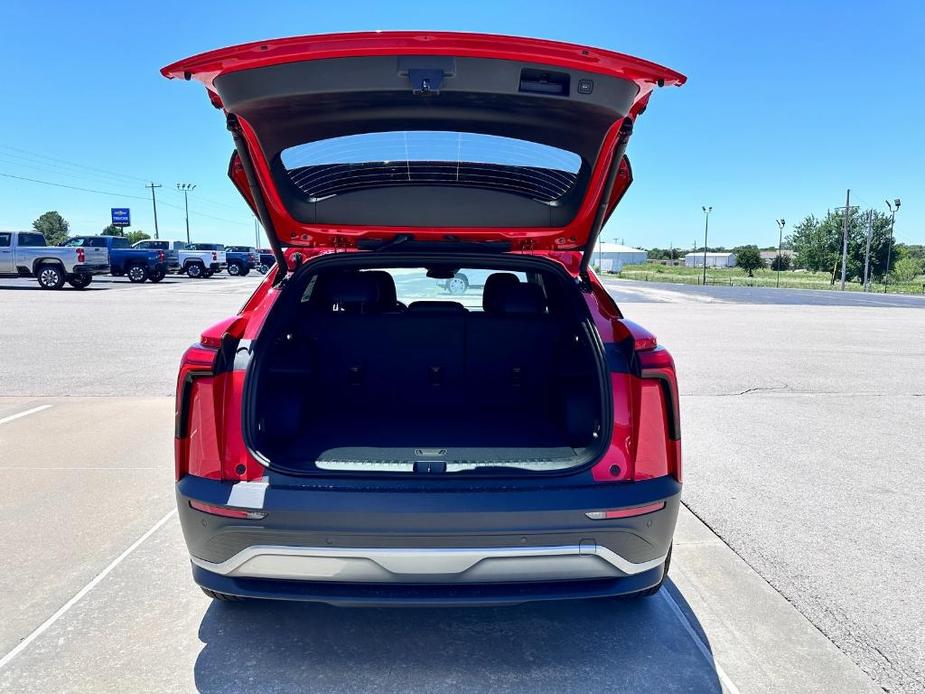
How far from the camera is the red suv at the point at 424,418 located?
203 centimetres

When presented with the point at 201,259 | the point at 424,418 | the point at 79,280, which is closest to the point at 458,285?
the point at 424,418

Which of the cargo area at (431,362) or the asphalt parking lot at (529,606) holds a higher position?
the cargo area at (431,362)

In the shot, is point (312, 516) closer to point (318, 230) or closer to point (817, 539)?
point (318, 230)

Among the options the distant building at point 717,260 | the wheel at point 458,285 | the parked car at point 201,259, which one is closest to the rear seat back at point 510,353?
the wheel at point 458,285

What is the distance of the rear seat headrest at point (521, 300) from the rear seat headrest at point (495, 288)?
2.1 inches

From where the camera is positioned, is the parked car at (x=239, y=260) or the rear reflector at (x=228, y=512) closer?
the rear reflector at (x=228, y=512)

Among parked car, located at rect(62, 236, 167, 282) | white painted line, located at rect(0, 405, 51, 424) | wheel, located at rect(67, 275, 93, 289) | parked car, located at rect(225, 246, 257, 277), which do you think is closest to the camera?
white painted line, located at rect(0, 405, 51, 424)

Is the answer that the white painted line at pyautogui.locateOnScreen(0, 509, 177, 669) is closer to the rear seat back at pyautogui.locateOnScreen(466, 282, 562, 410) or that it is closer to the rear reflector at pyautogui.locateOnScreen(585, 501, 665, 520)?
the rear seat back at pyautogui.locateOnScreen(466, 282, 562, 410)

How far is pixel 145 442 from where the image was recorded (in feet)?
16.1

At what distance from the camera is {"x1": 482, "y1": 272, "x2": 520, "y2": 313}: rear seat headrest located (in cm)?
342

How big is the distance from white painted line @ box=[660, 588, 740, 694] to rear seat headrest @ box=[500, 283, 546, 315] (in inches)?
57.6

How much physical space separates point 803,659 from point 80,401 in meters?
6.25

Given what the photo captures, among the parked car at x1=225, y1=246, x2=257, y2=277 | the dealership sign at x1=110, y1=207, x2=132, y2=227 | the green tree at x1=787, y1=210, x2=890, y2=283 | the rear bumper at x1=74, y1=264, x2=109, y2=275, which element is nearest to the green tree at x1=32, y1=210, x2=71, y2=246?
the dealership sign at x1=110, y1=207, x2=132, y2=227

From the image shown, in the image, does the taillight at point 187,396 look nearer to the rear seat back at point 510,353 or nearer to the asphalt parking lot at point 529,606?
the asphalt parking lot at point 529,606
